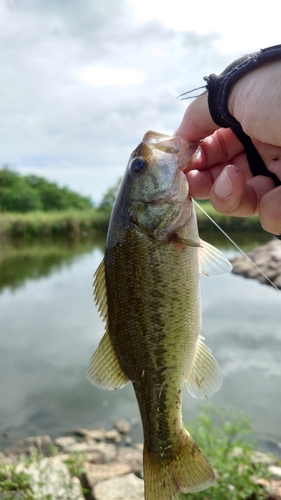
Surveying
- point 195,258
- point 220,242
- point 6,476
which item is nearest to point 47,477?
point 6,476

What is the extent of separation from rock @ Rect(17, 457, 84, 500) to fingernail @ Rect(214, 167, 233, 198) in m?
3.19

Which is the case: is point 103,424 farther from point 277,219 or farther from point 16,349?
point 277,219

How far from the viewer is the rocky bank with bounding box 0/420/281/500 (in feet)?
13.3

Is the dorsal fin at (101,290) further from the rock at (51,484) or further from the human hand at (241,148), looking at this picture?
the rock at (51,484)

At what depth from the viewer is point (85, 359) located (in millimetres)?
9047

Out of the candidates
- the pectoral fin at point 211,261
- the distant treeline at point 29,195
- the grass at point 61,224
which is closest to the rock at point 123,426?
the pectoral fin at point 211,261

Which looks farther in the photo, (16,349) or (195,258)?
(16,349)

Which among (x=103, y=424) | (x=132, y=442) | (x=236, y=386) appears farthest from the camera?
(x=236, y=386)

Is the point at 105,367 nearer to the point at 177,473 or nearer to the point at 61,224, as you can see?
the point at 177,473

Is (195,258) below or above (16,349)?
above

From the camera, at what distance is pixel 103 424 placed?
692cm

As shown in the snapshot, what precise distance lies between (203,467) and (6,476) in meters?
2.82

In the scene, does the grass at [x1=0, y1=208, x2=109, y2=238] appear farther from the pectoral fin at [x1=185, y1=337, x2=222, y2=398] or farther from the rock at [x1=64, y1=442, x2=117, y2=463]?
the pectoral fin at [x1=185, y1=337, x2=222, y2=398]

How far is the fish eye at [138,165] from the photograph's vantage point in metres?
2.23
